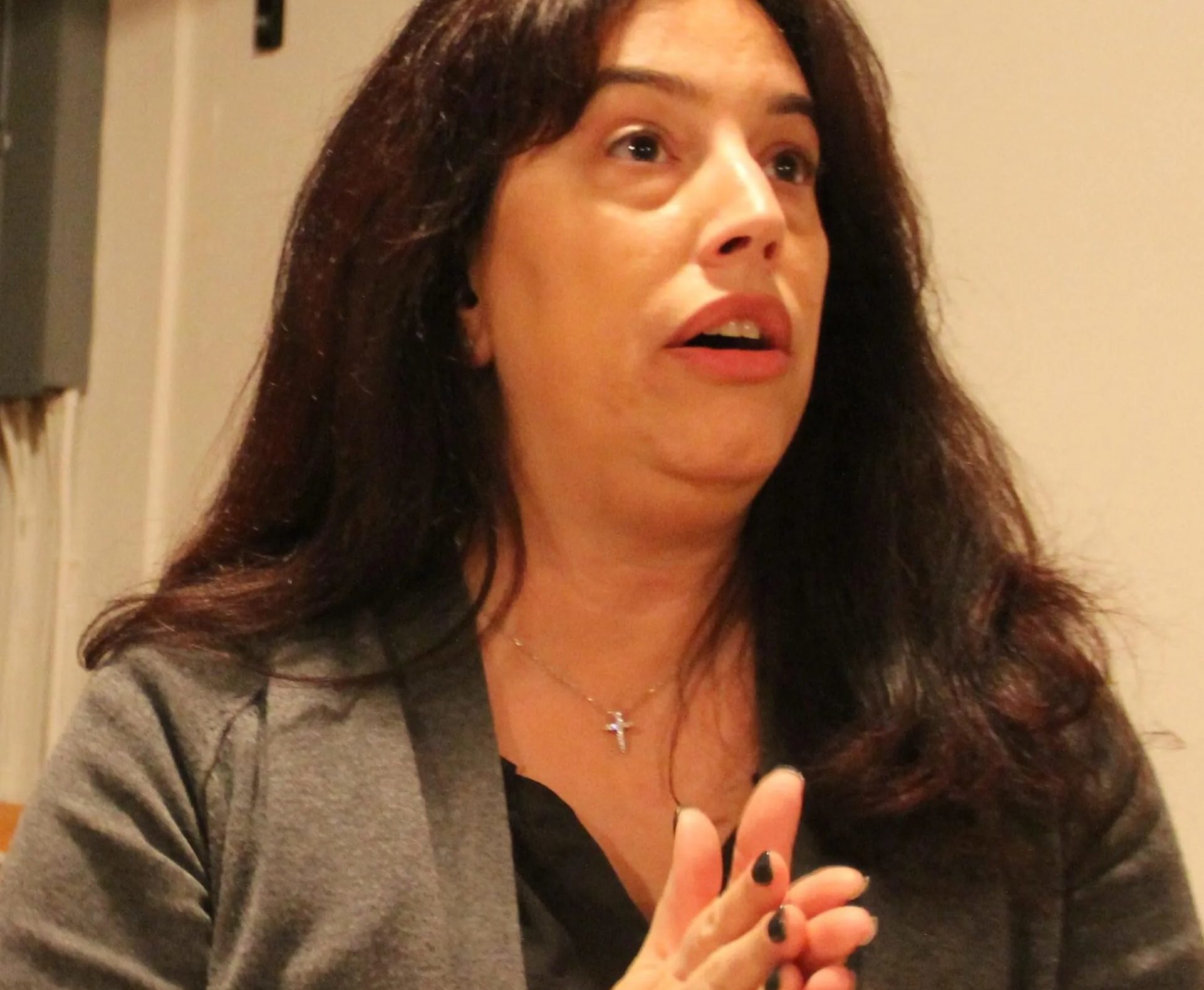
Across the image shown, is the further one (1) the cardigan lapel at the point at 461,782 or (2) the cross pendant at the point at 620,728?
(2) the cross pendant at the point at 620,728

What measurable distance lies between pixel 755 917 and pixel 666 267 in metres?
0.38

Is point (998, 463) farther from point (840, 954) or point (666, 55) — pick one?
point (840, 954)

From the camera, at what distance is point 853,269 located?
37.9 inches

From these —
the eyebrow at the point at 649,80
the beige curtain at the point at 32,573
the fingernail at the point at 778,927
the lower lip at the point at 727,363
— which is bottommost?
the beige curtain at the point at 32,573

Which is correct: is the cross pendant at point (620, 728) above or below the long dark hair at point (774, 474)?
below

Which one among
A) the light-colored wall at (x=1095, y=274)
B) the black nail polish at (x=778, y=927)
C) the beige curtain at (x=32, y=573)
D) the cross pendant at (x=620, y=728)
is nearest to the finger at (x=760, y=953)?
the black nail polish at (x=778, y=927)

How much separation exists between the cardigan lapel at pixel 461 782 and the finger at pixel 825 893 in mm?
204

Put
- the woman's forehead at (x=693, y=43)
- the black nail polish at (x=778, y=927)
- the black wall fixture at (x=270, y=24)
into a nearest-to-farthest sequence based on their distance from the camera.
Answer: the black nail polish at (x=778, y=927) → the woman's forehead at (x=693, y=43) → the black wall fixture at (x=270, y=24)

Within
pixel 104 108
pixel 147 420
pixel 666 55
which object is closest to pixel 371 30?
pixel 104 108

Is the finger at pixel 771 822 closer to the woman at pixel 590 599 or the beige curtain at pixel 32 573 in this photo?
the woman at pixel 590 599

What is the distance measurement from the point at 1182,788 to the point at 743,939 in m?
0.65

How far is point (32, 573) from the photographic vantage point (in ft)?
5.77

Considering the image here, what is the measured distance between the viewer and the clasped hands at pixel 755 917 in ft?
1.86

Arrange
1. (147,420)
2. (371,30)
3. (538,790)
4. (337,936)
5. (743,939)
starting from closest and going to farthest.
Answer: (743,939) → (337,936) → (538,790) → (371,30) → (147,420)
